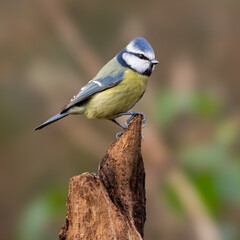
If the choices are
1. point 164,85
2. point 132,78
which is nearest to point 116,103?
point 132,78

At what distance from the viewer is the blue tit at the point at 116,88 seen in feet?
9.52

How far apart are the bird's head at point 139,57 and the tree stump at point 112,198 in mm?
530

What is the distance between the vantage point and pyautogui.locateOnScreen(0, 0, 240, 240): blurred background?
3.68 metres

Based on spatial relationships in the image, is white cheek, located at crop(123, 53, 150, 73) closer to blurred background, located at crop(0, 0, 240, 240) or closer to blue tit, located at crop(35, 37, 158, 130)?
blue tit, located at crop(35, 37, 158, 130)

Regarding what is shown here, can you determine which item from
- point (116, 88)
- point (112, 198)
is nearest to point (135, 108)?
point (116, 88)

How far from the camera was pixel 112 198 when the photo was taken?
2.28 m

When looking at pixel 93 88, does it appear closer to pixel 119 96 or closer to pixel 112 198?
pixel 119 96

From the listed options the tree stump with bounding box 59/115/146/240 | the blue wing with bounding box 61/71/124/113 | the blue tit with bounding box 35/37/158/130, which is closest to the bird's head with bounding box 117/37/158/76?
the blue tit with bounding box 35/37/158/130

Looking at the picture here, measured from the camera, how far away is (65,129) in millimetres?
4418

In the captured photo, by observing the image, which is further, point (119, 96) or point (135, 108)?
point (135, 108)

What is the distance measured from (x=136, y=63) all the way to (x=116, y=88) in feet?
0.46

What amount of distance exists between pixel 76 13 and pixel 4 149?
1.06 m

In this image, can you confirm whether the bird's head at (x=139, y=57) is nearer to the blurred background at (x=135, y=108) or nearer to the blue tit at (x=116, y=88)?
the blue tit at (x=116, y=88)

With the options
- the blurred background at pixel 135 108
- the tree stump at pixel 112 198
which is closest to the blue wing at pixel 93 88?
the tree stump at pixel 112 198
